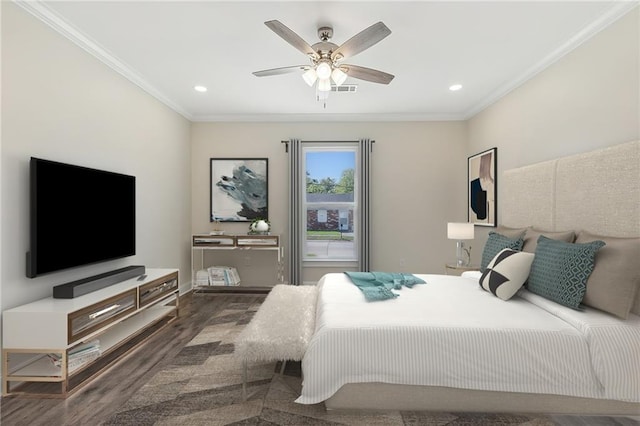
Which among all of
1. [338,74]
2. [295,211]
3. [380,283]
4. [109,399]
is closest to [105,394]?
[109,399]

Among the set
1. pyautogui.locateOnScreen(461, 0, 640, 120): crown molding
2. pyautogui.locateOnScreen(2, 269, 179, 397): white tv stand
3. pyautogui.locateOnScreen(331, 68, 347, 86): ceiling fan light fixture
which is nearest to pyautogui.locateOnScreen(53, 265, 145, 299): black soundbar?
pyautogui.locateOnScreen(2, 269, 179, 397): white tv stand

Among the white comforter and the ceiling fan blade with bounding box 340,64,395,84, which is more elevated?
the ceiling fan blade with bounding box 340,64,395,84

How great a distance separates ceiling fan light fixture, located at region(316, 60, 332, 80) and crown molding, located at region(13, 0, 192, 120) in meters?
2.02

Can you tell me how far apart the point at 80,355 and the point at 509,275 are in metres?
3.19

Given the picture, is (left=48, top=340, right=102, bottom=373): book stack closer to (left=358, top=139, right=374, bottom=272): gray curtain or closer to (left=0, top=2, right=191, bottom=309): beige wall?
(left=0, top=2, right=191, bottom=309): beige wall

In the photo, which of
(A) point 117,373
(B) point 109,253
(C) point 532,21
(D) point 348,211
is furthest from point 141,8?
(D) point 348,211

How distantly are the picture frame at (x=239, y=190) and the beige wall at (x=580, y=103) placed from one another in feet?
10.9

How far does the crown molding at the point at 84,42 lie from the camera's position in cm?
216

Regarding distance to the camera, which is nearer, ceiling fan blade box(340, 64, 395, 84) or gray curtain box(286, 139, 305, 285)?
ceiling fan blade box(340, 64, 395, 84)

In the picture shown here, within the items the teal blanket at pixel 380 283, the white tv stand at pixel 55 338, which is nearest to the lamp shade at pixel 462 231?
the teal blanket at pixel 380 283

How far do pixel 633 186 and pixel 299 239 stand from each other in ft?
11.9

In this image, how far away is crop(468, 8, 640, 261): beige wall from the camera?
83.0 inches

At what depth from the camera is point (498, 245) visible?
2775 millimetres

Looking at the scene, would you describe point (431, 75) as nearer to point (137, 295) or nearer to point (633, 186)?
point (633, 186)
